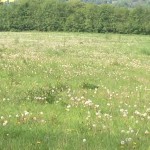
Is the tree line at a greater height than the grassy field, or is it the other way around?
the grassy field

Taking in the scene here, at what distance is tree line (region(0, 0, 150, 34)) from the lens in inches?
3543

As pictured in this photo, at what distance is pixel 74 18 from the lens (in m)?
91.1

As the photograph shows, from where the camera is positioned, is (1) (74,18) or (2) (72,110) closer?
(2) (72,110)

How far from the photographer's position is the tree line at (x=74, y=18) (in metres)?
90.0

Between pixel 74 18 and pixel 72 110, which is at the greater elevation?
pixel 72 110

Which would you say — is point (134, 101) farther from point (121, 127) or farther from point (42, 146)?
point (42, 146)

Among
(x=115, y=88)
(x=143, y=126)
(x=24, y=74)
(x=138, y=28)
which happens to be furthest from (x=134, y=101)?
(x=138, y=28)

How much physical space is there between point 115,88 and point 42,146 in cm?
848

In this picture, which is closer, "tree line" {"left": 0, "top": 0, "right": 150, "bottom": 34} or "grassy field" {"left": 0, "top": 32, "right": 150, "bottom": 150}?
"grassy field" {"left": 0, "top": 32, "right": 150, "bottom": 150}

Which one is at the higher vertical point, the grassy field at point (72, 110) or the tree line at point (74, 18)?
the grassy field at point (72, 110)

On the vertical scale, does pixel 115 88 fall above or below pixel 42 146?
below

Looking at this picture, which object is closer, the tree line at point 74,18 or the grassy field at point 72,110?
the grassy field at point 72,110

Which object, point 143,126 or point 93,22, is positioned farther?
point 93,22

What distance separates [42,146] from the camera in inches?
294
